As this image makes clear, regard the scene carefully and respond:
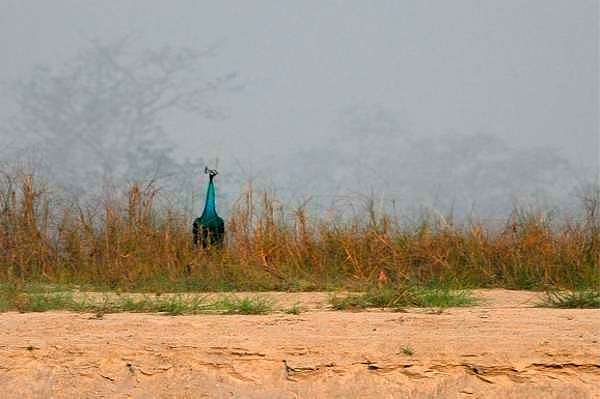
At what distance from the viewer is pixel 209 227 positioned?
976cm

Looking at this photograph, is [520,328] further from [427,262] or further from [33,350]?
[427,262]

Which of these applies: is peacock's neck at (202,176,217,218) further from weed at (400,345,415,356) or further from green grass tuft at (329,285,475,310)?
weed at (400,345,415,356)

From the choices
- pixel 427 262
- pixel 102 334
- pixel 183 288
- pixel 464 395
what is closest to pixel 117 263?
pixel 183 288

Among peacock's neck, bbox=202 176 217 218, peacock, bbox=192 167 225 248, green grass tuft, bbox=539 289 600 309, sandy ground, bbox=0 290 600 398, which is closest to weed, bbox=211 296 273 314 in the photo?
sandy ground, bbox=0 290 600 398

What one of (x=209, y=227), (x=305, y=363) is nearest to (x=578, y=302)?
(x=305, y=363)

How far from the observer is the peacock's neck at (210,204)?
1011 centimetres

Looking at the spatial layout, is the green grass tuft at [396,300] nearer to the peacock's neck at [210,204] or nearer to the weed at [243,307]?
the weed at [243,307]

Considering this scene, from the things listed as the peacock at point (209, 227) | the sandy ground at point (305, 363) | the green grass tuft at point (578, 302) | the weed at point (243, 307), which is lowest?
the sandy ground at point (305, 363)

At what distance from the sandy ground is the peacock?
4.42 m

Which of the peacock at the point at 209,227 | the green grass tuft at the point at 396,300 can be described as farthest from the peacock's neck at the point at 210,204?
the green grass tuft at the point at 396,300

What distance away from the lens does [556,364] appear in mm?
4492

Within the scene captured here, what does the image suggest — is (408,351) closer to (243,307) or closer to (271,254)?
(243,307)

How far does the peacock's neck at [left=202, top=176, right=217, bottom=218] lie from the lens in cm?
1011

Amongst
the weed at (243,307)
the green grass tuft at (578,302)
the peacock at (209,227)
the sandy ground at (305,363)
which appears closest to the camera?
the sandy ground at (305,363)
